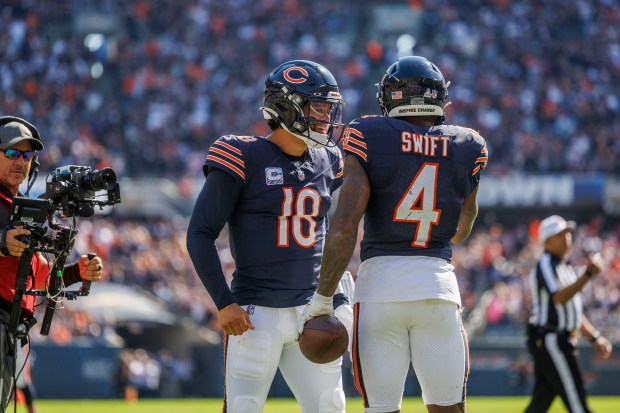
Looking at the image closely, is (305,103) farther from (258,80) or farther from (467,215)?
(258,80)

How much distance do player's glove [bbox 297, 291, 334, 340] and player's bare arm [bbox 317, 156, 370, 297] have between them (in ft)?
0.09

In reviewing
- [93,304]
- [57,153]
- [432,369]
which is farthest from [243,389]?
[57,153]

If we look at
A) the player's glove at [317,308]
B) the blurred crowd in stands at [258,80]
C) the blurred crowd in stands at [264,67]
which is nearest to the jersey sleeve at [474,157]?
the player's glove at [317,308]

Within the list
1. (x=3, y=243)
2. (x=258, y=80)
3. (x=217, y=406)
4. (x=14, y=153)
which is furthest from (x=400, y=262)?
(x=258, y=80)

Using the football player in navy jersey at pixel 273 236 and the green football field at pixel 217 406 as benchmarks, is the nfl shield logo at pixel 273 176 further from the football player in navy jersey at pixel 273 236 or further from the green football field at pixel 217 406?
the green football field at pixel 217 406

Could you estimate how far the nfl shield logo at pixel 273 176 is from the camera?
4.93 metres

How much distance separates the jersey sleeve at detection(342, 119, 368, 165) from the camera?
14.9 ft

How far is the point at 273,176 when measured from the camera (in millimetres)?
4945

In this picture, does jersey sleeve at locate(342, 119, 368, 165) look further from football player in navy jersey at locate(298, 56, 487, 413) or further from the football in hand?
the football in hand

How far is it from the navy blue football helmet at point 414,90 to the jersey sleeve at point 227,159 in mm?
698

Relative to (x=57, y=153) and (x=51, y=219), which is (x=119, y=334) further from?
(x=51, y=219)

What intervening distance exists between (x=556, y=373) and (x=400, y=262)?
3916mm

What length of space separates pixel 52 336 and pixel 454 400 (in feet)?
41.4

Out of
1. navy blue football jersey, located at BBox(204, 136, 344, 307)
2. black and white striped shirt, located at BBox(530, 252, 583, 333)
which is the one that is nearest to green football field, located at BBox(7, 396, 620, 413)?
black and white striped shirt, located at BBox(530, 252, 583, 333)
